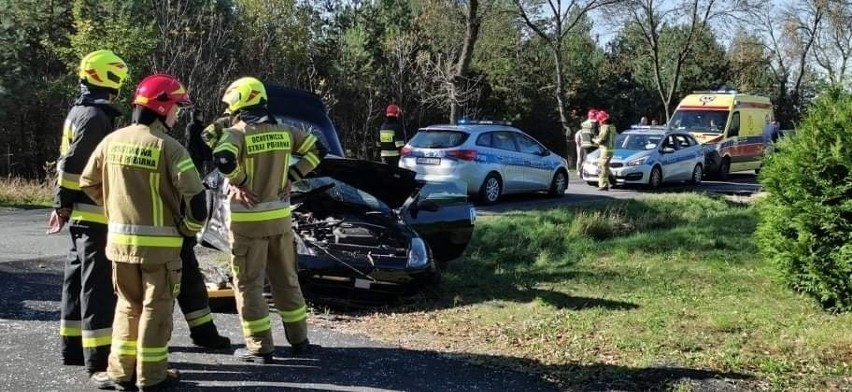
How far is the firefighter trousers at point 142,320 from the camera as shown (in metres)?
4.62

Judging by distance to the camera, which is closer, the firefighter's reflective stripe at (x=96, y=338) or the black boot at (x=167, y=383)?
the black boot at (x=167, y=383)

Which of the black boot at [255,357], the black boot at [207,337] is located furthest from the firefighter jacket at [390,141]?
the black boot at [255,357]

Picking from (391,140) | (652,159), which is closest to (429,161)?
(391,140)

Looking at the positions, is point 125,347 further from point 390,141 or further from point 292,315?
point 390,141

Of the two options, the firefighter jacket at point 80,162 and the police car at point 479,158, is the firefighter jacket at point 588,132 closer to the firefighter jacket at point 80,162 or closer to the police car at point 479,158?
the police car at point 479,158

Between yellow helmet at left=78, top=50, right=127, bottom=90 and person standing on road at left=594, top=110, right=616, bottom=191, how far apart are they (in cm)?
1381

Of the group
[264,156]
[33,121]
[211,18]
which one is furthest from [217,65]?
[264,156]

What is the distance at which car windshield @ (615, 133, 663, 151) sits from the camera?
65.2ft

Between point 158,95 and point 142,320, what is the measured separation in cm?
131

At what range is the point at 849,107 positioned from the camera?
7.14 metres

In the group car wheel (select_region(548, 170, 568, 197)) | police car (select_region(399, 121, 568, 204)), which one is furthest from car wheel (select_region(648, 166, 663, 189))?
police car (select_region(399, 121, 568, 204))

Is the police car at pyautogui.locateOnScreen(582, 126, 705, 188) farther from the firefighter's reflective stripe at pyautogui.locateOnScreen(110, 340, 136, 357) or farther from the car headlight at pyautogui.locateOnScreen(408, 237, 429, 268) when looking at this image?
the firefighter's reflective stripe at pyautogui.locateOnScreen(110, 340, 136, 357)

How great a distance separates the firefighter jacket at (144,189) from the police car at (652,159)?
15.8 m

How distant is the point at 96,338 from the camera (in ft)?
16.0
